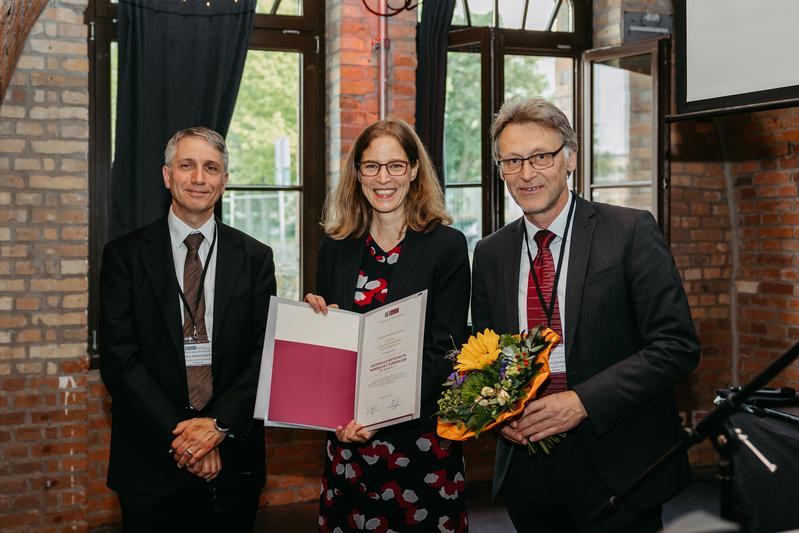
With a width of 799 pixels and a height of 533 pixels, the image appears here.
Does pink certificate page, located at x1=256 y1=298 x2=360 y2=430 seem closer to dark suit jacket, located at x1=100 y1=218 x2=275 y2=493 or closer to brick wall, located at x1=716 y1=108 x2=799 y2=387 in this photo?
dark suit jacket, located at x1=100 y1=218 x2=275 y2=493

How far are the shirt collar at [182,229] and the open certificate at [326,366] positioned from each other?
1.12ft

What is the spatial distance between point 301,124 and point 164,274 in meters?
2.42

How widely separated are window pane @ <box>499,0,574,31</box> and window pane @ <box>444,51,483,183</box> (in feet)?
1.48

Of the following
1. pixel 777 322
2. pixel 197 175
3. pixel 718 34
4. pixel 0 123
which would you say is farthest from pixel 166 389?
pixel 777 322

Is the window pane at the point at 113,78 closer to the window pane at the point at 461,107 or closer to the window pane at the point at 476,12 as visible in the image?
the window pane at the point at 461,107

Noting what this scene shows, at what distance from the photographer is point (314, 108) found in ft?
15.7

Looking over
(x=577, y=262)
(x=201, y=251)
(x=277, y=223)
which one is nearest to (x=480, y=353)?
(x=577, y=262)

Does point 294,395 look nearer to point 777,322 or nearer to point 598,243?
A: point 598,243

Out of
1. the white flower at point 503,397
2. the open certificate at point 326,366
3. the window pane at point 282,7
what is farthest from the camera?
the window pane at point 282,7

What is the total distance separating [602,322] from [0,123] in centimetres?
322

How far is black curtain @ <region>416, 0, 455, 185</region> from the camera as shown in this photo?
4.69 m

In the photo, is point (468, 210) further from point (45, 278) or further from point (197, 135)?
point (197, 135)

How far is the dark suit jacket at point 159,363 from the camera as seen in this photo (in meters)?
2.49

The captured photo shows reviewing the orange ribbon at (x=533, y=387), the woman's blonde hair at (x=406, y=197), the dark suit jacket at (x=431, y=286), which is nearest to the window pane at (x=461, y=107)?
the woman's blonde hair at (x=406, y=197)
